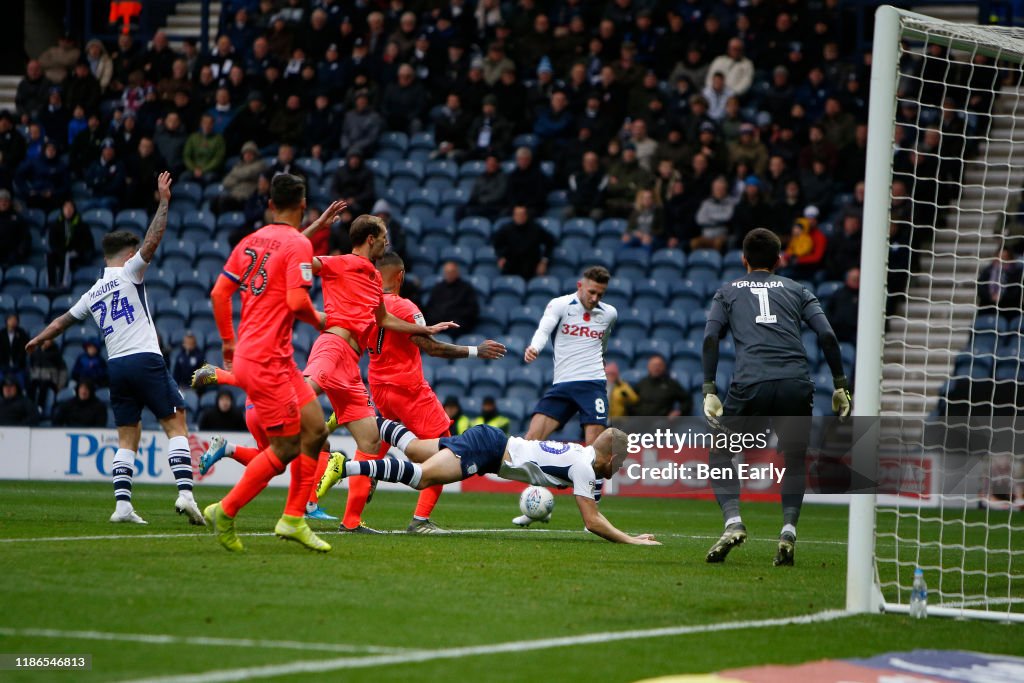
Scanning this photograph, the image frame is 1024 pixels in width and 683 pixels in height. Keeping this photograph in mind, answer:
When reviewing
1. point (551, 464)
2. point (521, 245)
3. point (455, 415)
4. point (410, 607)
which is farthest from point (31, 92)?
point (410, 607)

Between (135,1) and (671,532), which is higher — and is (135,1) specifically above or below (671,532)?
above

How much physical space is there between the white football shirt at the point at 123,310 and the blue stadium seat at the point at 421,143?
44.0 feet

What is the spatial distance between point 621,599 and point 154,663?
296cm

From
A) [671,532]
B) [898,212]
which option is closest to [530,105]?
[898,212]

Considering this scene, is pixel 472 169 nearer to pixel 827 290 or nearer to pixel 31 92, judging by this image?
pixel 827 290

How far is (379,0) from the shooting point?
83.6 feet

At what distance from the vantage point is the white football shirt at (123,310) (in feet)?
35.2

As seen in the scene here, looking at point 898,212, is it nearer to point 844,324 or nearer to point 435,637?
point 844,324

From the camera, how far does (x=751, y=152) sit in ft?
69.8

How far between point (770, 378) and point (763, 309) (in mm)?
536

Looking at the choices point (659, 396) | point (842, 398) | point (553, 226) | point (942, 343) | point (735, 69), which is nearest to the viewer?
point (842, 398)

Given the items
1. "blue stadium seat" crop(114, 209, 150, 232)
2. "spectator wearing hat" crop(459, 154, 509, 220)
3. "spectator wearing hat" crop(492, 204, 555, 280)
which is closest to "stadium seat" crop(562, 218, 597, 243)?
"spectator wearing hat" crop(492, 204, 555, 280)

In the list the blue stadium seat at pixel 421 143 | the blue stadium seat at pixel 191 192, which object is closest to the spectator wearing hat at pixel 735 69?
the blue stadium seat at pixel 421 143

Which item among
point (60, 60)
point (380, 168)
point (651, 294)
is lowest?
point (651, 294)
